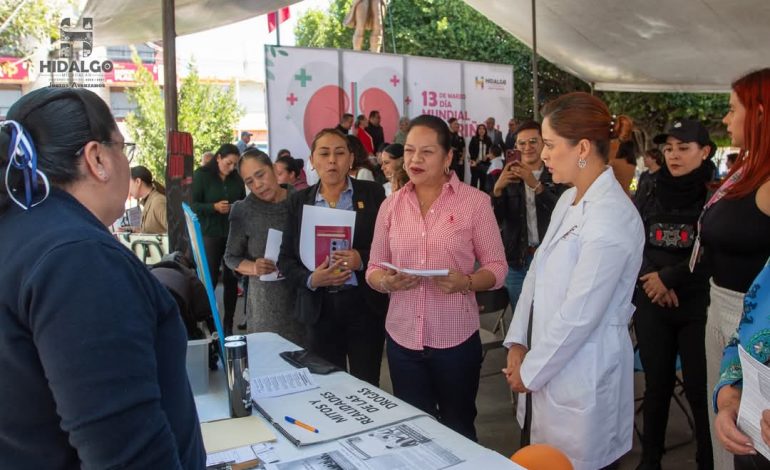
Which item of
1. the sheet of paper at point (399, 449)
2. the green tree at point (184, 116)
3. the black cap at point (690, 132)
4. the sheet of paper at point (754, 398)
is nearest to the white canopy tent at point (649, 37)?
the black cap at point (690, 132)

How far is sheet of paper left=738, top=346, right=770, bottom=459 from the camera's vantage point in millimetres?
1198

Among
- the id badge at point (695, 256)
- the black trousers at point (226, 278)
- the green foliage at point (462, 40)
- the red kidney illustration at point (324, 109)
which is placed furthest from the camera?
the green foliage at point (462, 40)

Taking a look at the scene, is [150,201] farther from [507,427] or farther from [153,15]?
[507,427]

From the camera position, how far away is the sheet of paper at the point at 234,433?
149cm

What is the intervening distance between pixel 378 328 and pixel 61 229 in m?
1.90

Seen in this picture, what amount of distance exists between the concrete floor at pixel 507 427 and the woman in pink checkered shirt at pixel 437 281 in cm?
111

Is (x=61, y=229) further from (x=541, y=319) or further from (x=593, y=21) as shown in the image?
(x=593, y=21)

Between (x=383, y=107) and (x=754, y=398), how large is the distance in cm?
862

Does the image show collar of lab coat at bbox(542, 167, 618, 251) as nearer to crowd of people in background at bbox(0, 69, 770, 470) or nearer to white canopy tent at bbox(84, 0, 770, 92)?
crowd of people in background at bbox(0, 69, 770, 470)

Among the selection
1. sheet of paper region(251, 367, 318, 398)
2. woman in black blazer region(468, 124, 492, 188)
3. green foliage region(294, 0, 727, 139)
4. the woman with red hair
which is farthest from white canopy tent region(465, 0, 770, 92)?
green foliage region(294, 0, 727, 139)

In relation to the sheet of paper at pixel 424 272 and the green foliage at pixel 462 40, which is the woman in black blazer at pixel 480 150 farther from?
the green foliage at pixel 462 40

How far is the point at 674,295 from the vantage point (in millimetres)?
2533

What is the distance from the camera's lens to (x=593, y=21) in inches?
302

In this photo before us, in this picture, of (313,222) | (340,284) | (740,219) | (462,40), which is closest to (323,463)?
(340,284)
